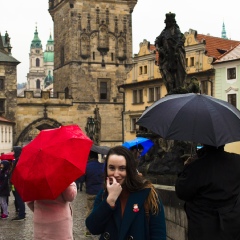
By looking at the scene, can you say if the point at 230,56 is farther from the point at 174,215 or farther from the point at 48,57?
the point at 48,57

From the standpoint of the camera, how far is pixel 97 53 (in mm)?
51094

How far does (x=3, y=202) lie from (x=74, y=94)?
37.0 meters

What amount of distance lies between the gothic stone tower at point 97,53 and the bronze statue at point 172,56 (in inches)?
1525

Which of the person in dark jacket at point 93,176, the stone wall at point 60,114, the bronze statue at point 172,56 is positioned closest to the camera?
the person in dark jacket at point 93,176

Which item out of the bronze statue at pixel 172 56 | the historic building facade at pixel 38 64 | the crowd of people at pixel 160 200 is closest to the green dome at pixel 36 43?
the historic building facade at pixel 38 64

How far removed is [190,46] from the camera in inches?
1529

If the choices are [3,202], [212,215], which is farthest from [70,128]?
[3,202]

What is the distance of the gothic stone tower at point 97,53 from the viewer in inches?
1972

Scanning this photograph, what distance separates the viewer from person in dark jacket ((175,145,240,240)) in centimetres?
392

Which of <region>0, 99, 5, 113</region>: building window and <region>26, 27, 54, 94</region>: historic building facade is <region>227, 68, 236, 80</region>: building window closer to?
<region>0, 99, 5, 113</region>: building window

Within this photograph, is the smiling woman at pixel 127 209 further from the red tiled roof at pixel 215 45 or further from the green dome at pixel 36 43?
the green dome at pixel 36 43

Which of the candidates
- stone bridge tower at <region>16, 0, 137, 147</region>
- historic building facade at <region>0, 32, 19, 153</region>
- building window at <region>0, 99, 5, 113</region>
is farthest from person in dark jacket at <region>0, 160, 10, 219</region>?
building window at <region>0, 99, 5, 113</region>

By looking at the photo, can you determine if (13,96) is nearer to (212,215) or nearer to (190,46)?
(190,46)

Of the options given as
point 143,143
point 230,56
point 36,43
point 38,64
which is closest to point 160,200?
point 143,143
